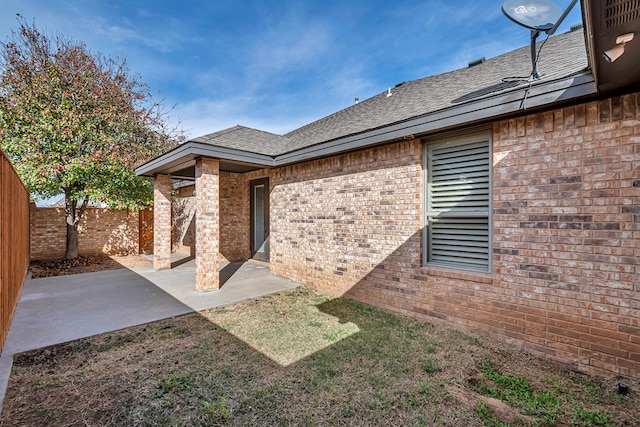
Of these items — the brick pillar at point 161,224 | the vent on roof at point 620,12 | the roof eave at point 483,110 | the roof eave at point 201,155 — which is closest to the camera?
the vent on roof at point 620,12

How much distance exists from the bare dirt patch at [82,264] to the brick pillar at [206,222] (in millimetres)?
4670

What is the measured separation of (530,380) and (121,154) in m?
11.6

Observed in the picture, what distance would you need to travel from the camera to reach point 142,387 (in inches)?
112

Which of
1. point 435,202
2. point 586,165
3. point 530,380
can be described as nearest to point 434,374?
point 530,380

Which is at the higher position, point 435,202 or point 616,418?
point 435,202

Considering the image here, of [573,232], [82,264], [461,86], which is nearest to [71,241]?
[82,264]

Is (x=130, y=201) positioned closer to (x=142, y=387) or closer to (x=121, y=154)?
(x=121, y=154)

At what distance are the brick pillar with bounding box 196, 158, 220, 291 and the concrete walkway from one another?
1.32ft

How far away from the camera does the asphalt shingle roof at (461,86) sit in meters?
3.88

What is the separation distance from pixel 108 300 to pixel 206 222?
2343 mm

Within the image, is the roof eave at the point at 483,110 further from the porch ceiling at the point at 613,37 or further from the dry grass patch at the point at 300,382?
the dry grass patch at the point at 300,382

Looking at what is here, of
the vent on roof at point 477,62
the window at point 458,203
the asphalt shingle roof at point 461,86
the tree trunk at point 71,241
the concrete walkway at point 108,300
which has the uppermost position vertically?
the vent on roof at point 477,62

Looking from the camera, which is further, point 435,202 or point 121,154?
point 121,154

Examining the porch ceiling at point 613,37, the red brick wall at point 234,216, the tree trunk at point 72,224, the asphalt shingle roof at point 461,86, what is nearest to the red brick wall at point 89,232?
the tree trunk at point 72,224
